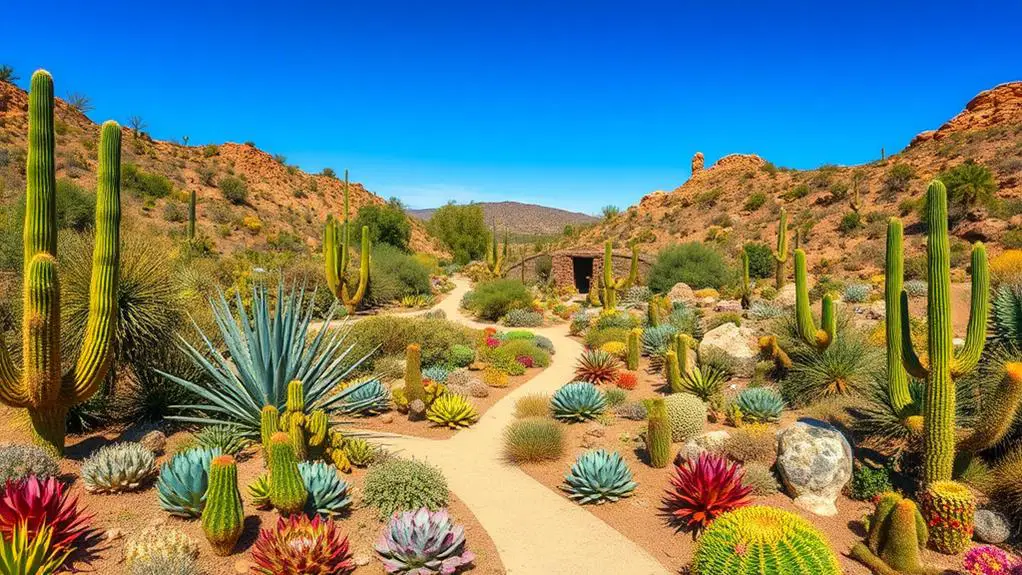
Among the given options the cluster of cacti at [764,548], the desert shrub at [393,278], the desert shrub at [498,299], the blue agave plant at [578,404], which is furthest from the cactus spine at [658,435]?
the desert shrub at [393,278]

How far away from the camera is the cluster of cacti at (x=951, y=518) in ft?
16.3

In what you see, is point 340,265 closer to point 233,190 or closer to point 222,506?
point 222,506

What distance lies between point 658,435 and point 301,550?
14.4ft

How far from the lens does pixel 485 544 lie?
538 cm

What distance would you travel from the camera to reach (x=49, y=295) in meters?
5.27

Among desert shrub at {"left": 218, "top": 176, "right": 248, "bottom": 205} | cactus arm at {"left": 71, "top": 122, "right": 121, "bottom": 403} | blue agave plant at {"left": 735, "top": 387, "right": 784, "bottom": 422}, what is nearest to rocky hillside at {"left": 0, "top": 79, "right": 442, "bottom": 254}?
desert shrub at {"left": 218, "top": 176, "right": 248, "bottom": 205}

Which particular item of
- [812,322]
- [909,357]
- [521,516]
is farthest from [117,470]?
[812,322]

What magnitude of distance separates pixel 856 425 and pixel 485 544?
16.7 ft

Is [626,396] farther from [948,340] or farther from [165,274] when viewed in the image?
[165,274]

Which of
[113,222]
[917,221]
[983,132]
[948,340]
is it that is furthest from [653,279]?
[983,132]

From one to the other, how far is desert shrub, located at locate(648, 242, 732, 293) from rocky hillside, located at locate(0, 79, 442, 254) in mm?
23569

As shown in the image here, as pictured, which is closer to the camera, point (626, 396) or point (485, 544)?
point (485, 544)

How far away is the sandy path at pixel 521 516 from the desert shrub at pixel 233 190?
41422mm

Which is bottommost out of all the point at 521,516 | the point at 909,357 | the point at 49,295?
the point at 521,516
